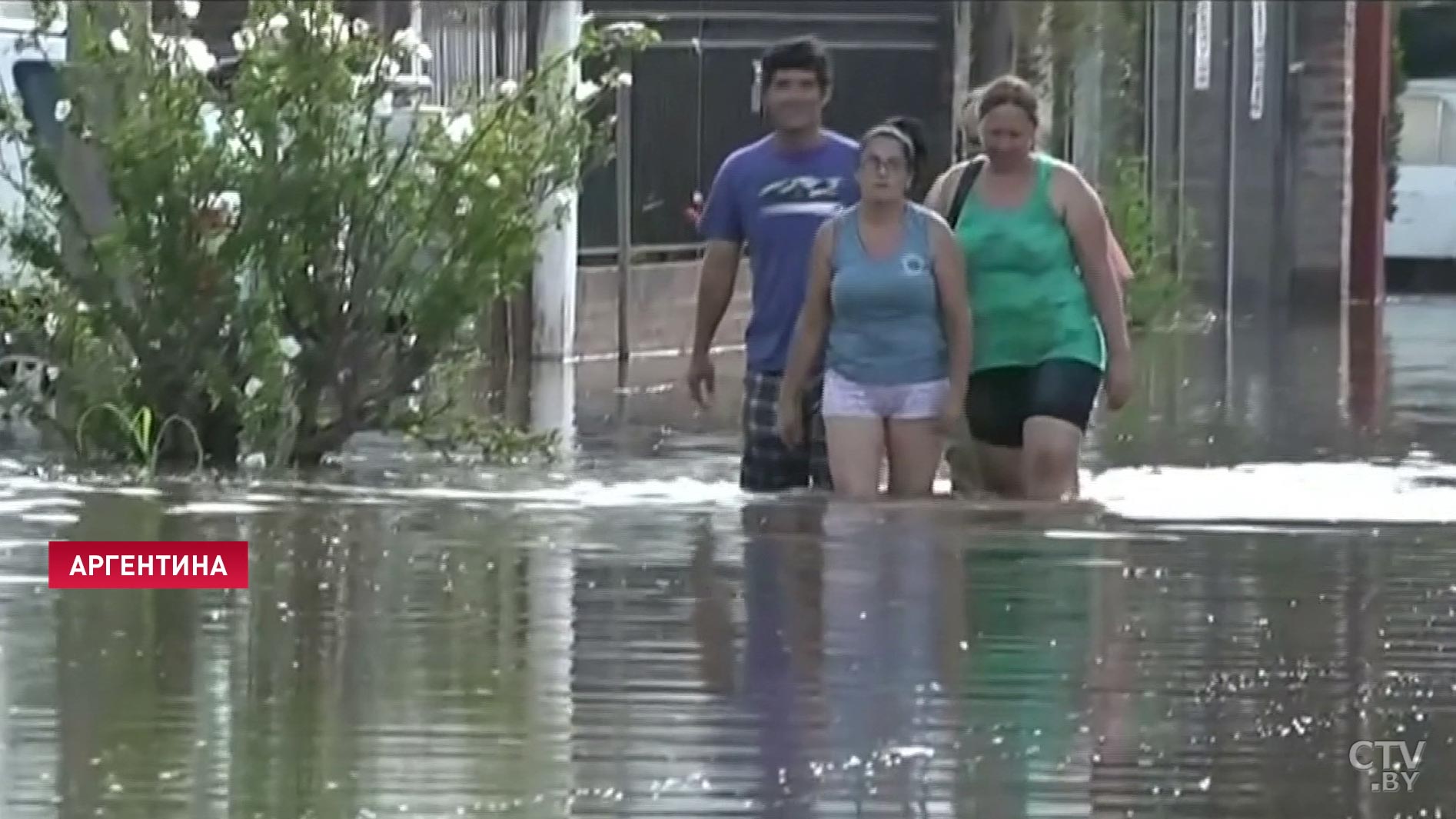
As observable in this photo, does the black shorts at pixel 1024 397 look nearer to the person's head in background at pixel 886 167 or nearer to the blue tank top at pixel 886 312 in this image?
the blue tank top at pixel 886 312

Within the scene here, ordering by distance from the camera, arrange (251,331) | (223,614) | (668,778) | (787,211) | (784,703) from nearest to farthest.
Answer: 1. (668,778)
2. (784,703)
3. (223,614)
4. (787,211)
5. (251,331)

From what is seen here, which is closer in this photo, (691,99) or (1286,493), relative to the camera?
(1286,493)

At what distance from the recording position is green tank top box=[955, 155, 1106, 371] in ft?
37.4

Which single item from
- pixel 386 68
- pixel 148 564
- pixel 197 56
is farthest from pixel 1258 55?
pixel 148 564

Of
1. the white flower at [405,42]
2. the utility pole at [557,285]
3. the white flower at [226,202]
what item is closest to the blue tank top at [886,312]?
the white flower at [405,42]

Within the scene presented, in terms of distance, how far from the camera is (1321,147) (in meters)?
31.7

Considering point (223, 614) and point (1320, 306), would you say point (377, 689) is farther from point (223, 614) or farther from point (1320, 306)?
point (1320, 306)

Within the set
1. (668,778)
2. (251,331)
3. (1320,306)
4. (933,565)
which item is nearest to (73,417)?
(251,331)

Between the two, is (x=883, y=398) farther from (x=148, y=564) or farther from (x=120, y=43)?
(x=120, y=43)

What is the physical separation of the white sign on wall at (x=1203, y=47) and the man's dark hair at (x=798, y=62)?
18.4 meters

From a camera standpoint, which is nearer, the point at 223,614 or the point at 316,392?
the point at 223,614

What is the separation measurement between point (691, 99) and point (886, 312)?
1210 cm

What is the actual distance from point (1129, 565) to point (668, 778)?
3.26m

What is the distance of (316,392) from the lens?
43.2 feet
